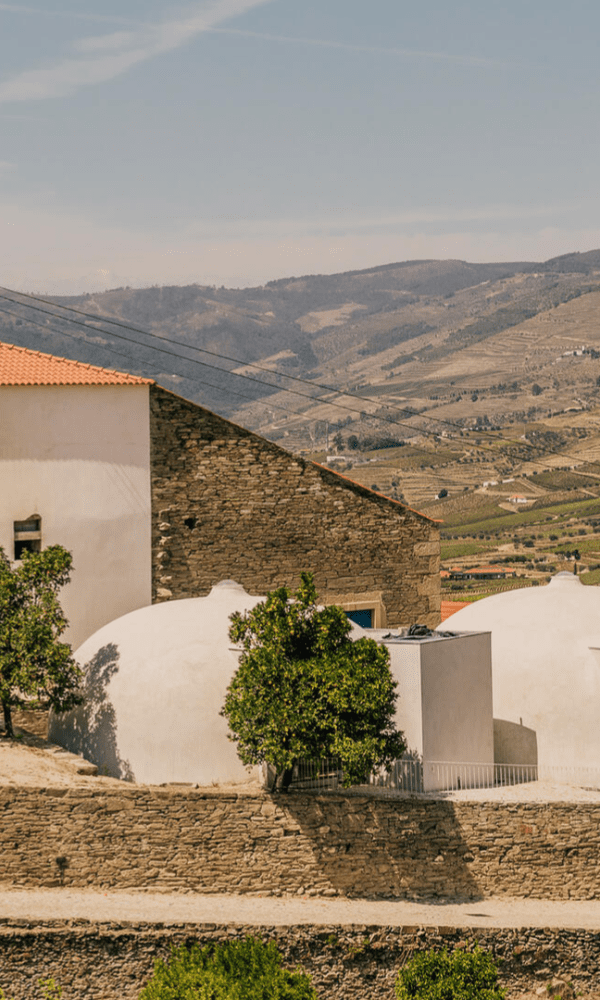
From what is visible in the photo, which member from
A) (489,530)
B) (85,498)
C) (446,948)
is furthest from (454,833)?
(489,530)

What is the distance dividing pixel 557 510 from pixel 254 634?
10674 cm

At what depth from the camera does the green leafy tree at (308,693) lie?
23328 mm

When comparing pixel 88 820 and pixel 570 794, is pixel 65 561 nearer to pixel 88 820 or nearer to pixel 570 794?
pixel 88 820

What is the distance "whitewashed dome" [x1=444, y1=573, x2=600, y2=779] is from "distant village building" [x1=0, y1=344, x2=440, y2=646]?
4.72 metres

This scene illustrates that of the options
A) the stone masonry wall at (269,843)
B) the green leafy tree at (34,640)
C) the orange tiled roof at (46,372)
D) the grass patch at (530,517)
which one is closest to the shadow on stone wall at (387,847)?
the stone masonry wall at (269,843)

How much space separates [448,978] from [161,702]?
25.7 ft

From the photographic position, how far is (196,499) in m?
32.1

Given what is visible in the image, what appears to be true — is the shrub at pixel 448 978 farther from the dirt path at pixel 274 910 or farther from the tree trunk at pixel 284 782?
the tree trunk at pixel 284 782

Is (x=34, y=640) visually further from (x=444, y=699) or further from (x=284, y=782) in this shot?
(x=444, y=699)

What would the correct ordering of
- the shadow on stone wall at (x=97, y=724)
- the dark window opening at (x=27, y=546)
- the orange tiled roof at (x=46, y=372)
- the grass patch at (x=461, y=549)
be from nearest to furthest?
1. the shadow on stone wall at (x=97, y=724)
2. the dark window opening at (x=27, y=546)
3. the orange tiled roof at (x=46, y=372)
4. the grass patch at (x=461, y=549)

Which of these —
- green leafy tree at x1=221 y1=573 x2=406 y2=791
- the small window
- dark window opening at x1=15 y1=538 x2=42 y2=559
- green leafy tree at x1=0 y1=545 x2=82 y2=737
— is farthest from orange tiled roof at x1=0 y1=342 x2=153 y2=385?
green leafy tree at x1=221 y1=573 x2=406 y2=791

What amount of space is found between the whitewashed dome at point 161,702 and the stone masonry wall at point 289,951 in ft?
12.0

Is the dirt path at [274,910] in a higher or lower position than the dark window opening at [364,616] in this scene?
lower

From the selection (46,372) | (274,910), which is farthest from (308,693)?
(46,372)
